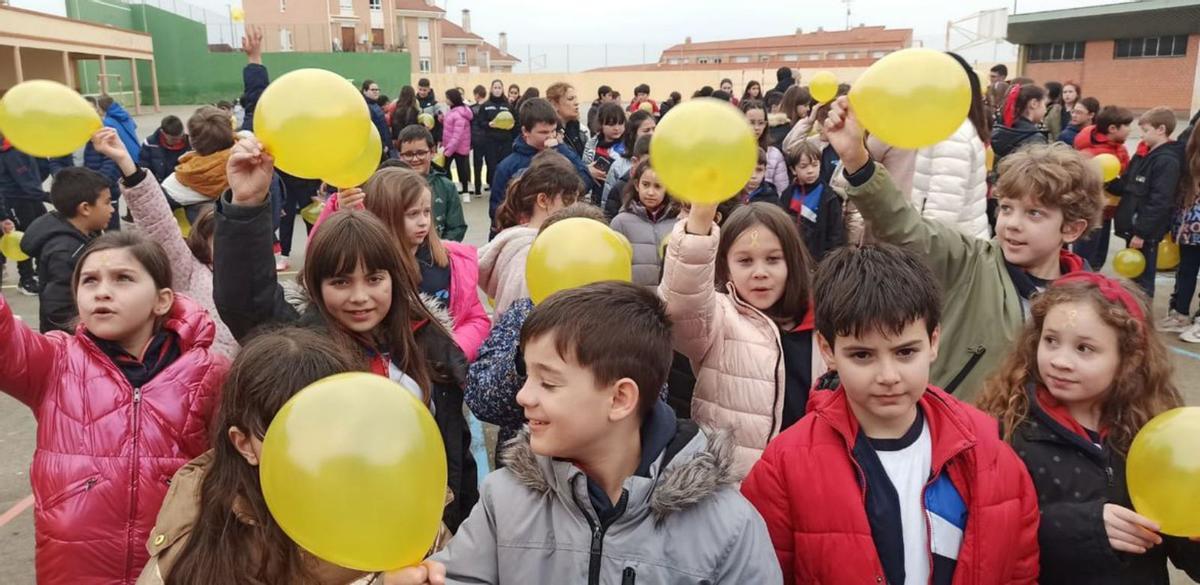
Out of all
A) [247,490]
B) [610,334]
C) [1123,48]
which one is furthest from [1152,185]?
[1123,48]

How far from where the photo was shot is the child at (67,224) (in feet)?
13.0

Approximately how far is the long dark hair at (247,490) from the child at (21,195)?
7315 mm

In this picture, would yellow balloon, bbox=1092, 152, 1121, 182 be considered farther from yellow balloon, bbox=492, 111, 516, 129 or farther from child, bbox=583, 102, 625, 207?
yellow balloon, bbox=492, 111, 516, 129

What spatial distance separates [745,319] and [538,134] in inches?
177

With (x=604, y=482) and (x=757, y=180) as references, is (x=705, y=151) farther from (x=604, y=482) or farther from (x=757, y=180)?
(x=757, y=180)

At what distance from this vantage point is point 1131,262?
666 centimetres

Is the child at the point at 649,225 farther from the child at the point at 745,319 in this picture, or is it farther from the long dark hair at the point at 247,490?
the long dark hair at the point at 247,490

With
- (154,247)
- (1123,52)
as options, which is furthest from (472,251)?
(1123,52)

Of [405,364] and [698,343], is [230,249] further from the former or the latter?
[698,343]

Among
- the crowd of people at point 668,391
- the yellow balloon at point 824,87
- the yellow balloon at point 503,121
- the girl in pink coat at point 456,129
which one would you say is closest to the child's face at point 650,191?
the crowd of people at point 668,391

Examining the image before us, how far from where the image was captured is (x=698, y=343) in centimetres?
244

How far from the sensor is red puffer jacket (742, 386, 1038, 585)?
174 cm

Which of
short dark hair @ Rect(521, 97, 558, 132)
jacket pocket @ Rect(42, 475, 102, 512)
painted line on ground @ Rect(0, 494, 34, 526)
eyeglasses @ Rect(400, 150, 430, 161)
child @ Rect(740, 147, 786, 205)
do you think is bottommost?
painted line on ground @ Rect(0, 494, 34, 526)

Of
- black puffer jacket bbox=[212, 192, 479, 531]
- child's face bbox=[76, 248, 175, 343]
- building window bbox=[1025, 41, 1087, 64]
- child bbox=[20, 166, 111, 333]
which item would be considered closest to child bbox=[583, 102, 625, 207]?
child bbox=[20, 166, 111, 333]
